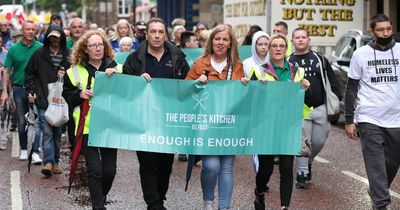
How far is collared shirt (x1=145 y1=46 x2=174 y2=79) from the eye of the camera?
771cm

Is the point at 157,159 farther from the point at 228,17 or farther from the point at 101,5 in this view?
the point at 101,5

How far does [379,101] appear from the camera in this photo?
24.9 feet

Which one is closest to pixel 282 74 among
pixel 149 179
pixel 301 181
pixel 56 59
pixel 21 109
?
pixel 149 179

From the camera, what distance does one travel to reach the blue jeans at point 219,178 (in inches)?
294

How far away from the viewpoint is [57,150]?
10.8 meters

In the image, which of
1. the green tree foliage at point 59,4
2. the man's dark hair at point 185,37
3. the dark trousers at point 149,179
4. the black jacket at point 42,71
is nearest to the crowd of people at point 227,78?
the dark trousers at point 149,179

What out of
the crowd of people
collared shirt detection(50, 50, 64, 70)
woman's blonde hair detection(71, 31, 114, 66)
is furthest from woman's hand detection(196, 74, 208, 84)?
collared shirt detection(50, 50, 64, 70)

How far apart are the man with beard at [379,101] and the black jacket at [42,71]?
13.0 ft

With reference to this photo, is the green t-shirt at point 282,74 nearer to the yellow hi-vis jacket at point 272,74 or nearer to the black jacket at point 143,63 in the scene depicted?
the yellow hi-vis jacket at point 272,74

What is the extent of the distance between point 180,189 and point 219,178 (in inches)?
84.0

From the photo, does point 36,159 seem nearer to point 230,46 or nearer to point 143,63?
point 143,63

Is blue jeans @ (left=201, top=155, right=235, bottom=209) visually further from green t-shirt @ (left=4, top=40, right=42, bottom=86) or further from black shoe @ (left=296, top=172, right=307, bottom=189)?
green t-shirt @ (left=4, top=40, right=42, bottom=86)

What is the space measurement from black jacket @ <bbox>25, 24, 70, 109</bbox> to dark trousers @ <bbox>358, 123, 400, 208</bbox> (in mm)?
4051

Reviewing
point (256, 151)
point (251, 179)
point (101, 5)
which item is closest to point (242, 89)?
point (256, 151)
